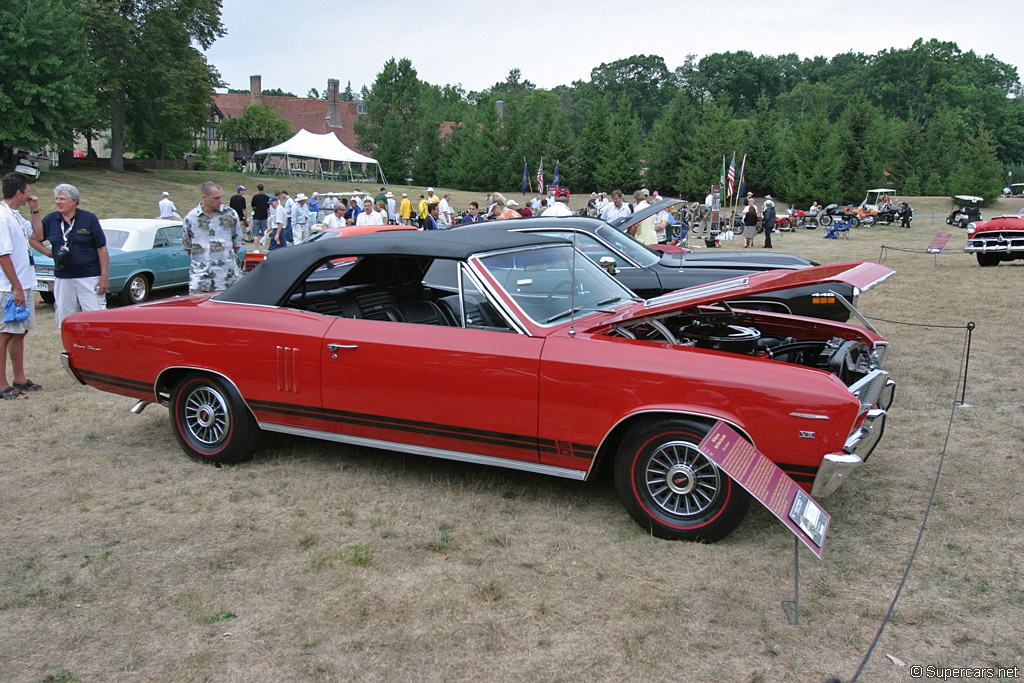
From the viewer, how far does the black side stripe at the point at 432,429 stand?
390 cm

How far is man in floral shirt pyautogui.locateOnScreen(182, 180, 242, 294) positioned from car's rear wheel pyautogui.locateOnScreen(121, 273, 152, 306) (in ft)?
16.5

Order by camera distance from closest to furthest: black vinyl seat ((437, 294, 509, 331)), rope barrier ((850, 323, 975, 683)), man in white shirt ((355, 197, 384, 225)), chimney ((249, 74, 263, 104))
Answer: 1. rope barrier ((850, 323, 975, 683))
2. black vinyl seat ((437, 294, 509, 331))
3. man in white shirt ((355, 197, 384, 225))
4. chimney ((249, 74, 263, 104))

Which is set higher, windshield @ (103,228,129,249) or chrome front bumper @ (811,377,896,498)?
windshield @ (103,228,129,249)

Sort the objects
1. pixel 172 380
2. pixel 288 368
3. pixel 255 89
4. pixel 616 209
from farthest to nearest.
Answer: pixel 255 89
pixel 616 209
pixel 172 380
pixel 288 368

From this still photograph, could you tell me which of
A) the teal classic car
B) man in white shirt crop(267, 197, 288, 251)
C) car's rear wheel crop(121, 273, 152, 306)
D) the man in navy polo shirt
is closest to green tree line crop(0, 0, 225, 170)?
man in white shirt crop(267, 197, 288, 251)

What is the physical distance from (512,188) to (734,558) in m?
48.3

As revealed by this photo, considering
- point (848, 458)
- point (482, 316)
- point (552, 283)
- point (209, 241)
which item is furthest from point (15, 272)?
point (848, 458)

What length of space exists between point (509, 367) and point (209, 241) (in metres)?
3.87

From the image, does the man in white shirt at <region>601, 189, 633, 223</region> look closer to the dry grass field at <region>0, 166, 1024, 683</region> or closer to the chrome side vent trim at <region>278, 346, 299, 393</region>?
the dry grass field at <region>0, 166, 1024, 683</region>

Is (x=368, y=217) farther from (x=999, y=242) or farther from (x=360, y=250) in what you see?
(x=999, y=242)

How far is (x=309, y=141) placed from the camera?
134 feet

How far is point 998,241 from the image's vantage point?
1619 centimetres

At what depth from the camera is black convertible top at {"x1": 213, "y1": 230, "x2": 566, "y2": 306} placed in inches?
175

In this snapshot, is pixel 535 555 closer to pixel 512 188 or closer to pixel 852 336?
pixel 852 336
